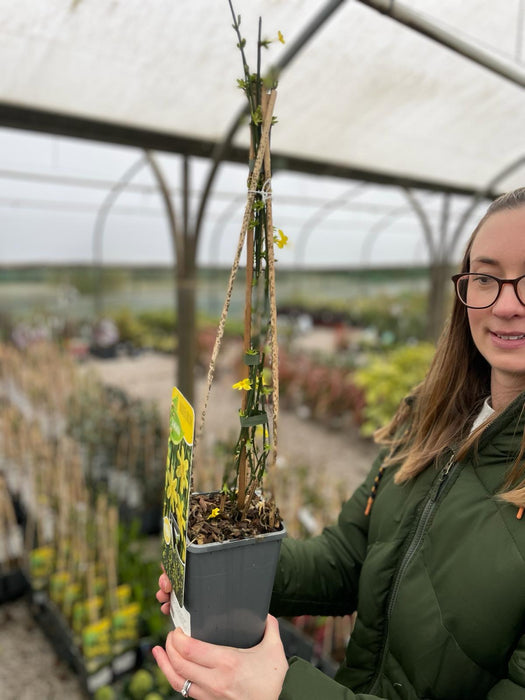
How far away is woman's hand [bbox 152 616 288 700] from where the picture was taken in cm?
60

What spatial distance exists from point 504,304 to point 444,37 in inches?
48.3

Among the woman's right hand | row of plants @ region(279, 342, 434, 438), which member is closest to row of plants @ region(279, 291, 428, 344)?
row of plants @ region(279, 342, 434, 438)

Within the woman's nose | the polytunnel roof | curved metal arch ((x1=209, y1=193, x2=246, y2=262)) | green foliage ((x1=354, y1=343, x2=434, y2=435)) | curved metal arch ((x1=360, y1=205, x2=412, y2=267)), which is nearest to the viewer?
the woman's nose

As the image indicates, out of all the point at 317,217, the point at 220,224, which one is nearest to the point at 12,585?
the point at 220,224

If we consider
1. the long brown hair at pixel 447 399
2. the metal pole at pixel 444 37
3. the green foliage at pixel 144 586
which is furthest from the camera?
the green foliage at pixel 144 586

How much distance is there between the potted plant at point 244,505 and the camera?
1.95ft

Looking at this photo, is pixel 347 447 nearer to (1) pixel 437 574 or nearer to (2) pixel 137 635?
(2) pixel 137 635

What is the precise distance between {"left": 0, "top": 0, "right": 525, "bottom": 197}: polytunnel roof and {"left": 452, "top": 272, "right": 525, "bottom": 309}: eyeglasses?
3.20 feet

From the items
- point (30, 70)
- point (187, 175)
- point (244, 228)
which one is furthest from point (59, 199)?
point (244, 228)

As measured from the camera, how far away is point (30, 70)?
5.93 ft

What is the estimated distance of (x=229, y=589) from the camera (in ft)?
2.05

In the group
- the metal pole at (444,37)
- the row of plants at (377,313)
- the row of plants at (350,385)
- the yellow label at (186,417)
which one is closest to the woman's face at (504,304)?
the yellow label at (186,417)

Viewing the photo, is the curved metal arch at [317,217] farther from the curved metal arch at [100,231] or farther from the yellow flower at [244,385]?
the yellow flower at [244,385]

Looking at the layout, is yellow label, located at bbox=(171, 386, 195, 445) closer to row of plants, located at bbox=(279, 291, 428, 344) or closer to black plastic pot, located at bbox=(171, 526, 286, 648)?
black plastic pot, located at bbox=(171, 526, 286, 648)
